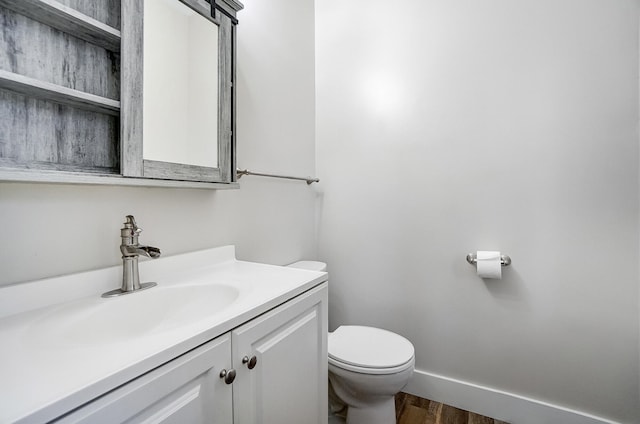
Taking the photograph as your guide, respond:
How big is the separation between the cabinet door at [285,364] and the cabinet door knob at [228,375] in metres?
0.02

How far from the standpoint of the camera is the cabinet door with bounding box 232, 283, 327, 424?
75cm

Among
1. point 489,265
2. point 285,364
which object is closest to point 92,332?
point 285,364

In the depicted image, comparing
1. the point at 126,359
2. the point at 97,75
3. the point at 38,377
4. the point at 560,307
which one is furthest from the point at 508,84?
the point at 38,377

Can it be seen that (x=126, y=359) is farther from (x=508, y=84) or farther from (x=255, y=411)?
(x=508, y=84)

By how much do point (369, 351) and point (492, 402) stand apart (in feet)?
2.53

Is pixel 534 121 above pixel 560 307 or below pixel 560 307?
above

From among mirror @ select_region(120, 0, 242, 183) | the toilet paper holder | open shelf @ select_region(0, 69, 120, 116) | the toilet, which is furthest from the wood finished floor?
open shelf @ select_region(0, 69, 120, 116)

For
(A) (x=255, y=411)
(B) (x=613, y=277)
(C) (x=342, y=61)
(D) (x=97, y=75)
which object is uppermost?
(C) (x=342, y=61)

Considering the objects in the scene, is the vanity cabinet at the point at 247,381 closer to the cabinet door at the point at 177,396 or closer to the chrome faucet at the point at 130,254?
the cabinet door at the point at 177,396

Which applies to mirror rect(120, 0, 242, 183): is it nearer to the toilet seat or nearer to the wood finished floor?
the toilet seat

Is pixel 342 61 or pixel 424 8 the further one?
pixel 342 61

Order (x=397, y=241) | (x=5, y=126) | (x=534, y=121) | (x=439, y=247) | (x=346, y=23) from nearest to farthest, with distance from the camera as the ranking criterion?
(x=5, y=126), (x=534, y=121), (x=439, y=247), (x=397, y=241), (x=346, y=23)

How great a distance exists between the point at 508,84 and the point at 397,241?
100 centimetres

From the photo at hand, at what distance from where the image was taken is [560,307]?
142 centimetres
